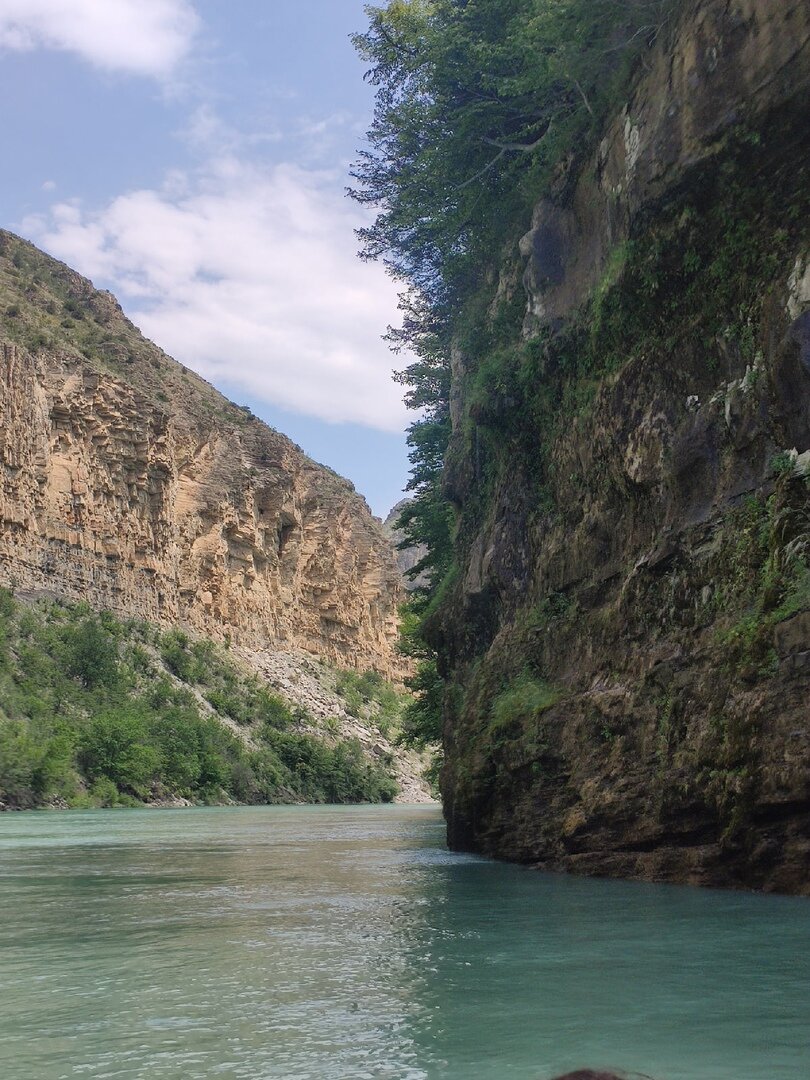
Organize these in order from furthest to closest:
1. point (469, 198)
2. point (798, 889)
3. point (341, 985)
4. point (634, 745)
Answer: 1. point (469, 198)
2. point (634, 745)
3. point (798, 889)
4. point (341, 985)

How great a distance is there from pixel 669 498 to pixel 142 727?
51318mm

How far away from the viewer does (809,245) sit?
1194 cm

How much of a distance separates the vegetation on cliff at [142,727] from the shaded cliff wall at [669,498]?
35622 millimetres

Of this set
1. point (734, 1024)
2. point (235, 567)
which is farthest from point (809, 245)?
point (235, 567)

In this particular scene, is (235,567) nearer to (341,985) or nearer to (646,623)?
(646,623)

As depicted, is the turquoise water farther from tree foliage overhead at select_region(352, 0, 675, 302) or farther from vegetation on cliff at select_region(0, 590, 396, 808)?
vegetation on cliff at select_region(0, 590, 396, 808)

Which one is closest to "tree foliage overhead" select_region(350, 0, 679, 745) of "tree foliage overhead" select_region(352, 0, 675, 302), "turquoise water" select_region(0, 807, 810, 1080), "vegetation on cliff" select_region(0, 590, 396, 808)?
"tree foliage overhead" select_region(352, 0, 675, 302)

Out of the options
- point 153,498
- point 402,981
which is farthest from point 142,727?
point 402,981

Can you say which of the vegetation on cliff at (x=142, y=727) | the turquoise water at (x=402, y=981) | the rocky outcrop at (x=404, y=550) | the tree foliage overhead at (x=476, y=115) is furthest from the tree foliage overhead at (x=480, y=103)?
the vegetation on cliff at (x=142, y=727)

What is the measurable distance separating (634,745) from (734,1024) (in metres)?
7.63

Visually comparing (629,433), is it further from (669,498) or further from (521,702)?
(521,702)

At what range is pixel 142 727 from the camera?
6097 cm

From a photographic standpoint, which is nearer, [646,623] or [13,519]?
[646,623]

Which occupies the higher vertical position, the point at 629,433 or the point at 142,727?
the point at 629,433
